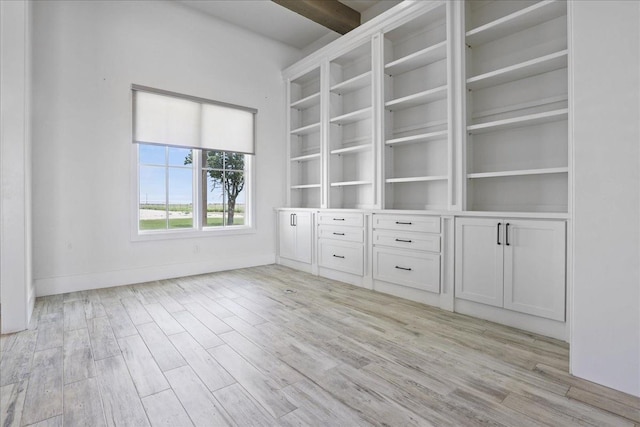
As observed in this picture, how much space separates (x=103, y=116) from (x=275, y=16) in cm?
255

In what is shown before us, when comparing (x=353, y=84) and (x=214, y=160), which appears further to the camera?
(x=214, y=160)

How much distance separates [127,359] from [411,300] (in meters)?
2.45

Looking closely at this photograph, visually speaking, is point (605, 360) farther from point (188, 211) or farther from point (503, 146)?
point (188, 211)

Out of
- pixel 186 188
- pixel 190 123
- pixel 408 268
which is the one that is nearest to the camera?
pixel 408 268

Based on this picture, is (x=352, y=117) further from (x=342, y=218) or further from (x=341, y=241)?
(x=341, y=241)

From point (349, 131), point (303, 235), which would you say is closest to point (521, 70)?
point (349, 131)

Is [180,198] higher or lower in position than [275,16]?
lower

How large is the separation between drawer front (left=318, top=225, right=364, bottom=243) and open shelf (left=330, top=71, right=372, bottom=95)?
70.8 inches

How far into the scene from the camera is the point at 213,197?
4.52 meters

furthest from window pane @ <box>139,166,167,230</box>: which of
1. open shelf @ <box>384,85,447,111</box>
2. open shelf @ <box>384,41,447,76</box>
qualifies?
open shelf @ <box>384,41,447,76</box>

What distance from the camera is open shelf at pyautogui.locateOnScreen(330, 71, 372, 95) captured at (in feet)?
12.5

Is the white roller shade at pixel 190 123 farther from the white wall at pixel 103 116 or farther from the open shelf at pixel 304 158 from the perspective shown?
the open shelf at pixel 304 158

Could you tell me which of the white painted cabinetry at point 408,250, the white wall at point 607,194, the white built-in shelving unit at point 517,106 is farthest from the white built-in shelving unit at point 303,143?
the white wall at point 607,194

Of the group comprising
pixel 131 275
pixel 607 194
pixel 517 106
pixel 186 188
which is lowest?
pixel 131 275
